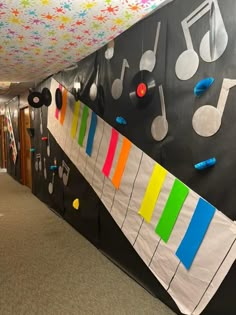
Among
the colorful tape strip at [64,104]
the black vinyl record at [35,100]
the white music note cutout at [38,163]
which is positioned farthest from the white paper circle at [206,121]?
the white music note cutout at [38,163]

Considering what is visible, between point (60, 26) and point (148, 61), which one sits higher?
point (60, 26)

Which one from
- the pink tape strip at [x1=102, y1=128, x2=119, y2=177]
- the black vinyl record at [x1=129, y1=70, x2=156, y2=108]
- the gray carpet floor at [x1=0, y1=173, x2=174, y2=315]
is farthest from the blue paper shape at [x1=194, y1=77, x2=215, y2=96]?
the gray carpet floor at [x1=0, y1=173, x2=174, y2=315]

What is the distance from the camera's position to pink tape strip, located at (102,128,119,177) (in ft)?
7.92

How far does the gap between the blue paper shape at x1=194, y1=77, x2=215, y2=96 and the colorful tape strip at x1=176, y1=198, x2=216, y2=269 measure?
2.08ft

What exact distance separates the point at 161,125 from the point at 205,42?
59 cm

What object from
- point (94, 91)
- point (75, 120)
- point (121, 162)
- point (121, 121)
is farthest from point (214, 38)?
point (75, 120)

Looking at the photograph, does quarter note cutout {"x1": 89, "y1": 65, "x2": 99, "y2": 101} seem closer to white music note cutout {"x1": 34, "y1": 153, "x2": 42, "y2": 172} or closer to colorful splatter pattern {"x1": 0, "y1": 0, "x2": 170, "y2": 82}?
colorful splatter pattern {"x1": 0, "y1": 0, "x2": 170, "y2": 82}

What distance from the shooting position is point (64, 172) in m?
3.68

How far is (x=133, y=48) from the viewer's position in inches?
83.3

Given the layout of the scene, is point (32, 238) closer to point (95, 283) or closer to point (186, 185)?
point (95, 283)

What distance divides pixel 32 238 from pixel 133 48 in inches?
96.8

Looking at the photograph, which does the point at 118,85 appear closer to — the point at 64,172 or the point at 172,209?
the point at 172,209

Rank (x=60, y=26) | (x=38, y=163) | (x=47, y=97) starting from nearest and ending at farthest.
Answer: (x=60, y=26) < (x=47, y=97) < (x=38, y=163)

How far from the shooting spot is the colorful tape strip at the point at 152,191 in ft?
6.08
